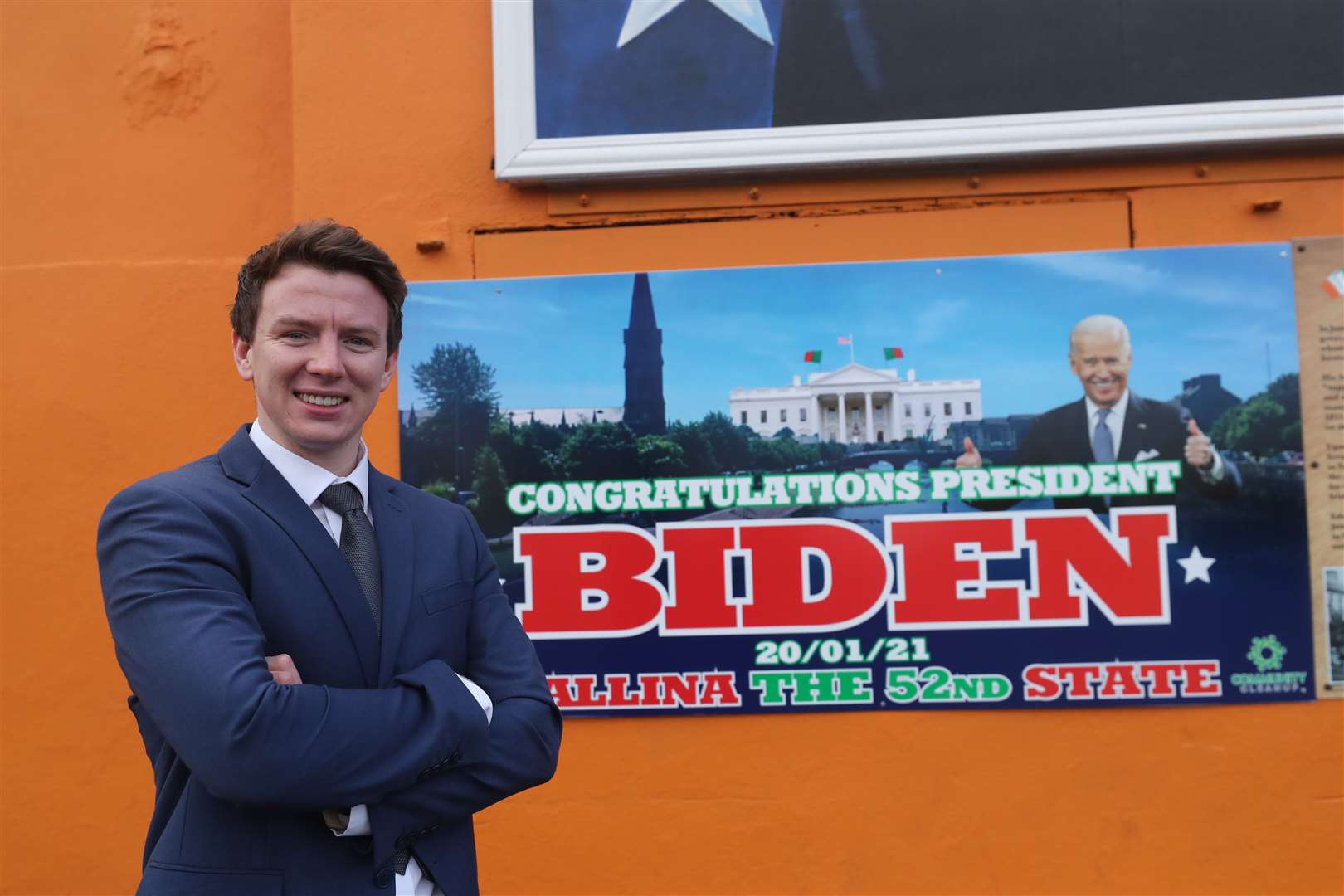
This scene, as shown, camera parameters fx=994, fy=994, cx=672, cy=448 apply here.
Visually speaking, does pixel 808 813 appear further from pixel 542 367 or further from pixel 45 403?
pixel 45 403

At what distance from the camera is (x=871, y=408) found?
3748mm

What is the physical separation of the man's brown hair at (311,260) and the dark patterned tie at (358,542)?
0.34m

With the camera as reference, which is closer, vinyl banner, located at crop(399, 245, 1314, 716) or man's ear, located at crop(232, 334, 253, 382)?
man's ear, located at crop(232, 334, 253, 382)

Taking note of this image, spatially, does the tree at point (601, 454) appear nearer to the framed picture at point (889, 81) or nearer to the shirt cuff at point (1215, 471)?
the framed picture at point (889, 81)

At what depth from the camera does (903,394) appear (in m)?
3.76

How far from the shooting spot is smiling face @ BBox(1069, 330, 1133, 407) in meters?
3.71

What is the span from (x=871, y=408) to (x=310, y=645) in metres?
2.51

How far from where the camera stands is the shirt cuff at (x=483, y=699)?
185 cm

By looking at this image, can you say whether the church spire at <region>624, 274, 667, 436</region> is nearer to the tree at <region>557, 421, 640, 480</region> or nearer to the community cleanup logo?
the tree at <region>557, 421, 640, 480</region>

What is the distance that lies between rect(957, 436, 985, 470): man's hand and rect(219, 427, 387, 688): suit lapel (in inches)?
100

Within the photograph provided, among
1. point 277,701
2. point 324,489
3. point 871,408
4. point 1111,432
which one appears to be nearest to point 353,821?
point 277,701

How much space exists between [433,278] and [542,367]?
555 millimetres

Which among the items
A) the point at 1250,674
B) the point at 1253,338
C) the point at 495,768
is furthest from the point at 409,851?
the point at 1253,338

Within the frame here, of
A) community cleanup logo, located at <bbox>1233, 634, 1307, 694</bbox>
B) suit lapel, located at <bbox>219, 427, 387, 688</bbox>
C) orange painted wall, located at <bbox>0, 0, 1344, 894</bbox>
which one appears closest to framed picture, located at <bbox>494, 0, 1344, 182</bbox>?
orange painted wall, located at <bbox>0, 0, 1344, 894</bbox>
